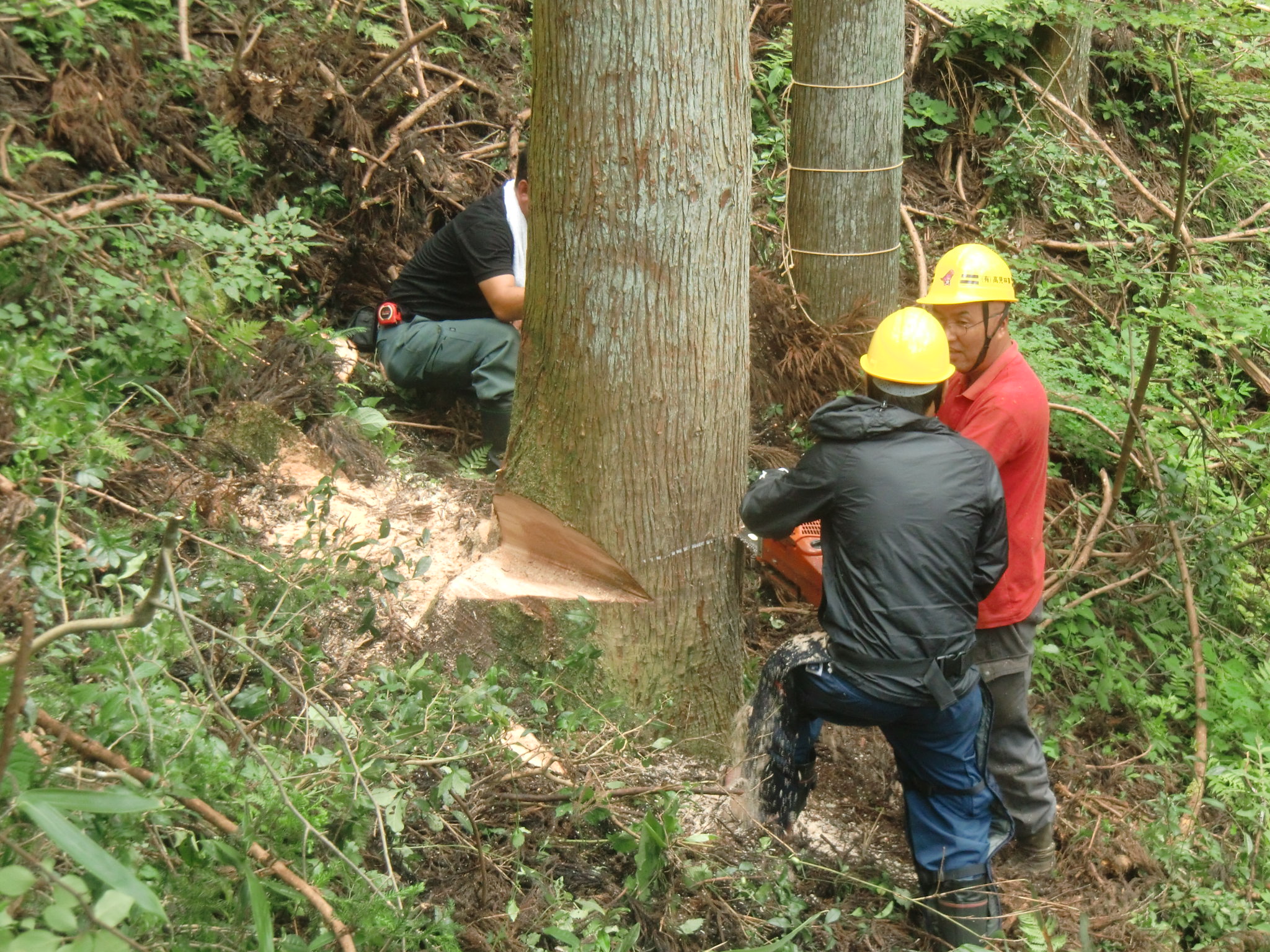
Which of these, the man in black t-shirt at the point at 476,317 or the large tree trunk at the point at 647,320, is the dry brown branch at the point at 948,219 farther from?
the large tree trunk at the point at 647,320

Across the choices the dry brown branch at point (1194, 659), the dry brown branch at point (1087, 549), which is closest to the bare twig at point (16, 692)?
the dry brown branch at point (1194, 659)

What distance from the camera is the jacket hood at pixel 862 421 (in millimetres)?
3207

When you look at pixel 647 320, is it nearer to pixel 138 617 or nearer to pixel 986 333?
pixel 986 333

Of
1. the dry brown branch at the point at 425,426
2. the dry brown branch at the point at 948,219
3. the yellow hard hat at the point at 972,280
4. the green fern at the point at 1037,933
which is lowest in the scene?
the green fern at the point at 1037,933

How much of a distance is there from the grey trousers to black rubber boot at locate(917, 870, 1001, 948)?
0.46 metres

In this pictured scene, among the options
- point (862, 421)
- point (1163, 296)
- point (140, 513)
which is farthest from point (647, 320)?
point (1163, 296)

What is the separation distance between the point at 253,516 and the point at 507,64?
4.19 meters

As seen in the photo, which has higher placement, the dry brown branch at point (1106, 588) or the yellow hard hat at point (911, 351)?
the yellow hard hat at point (911, 351)

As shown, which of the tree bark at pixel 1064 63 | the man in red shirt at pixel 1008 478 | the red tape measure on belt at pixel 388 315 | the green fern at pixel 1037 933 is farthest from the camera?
the tree bark at pixel 1064 63

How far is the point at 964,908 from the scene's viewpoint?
11.0ft

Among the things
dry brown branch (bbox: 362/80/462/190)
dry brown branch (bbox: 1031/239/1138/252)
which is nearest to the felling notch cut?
dry brown branch (bbox: 362/80/462/190)

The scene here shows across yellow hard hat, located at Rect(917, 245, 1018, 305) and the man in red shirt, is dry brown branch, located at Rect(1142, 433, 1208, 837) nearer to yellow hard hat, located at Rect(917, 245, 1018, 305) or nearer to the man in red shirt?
the man in red shirt

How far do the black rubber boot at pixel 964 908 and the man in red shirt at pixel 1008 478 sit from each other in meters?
0.52

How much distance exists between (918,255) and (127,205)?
425 centimetres
